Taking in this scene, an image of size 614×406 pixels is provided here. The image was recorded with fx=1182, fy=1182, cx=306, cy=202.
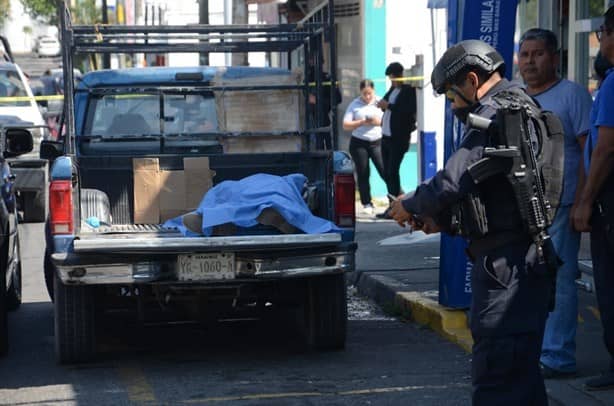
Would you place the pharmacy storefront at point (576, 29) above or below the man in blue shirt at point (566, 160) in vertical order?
above

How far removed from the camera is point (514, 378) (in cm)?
489

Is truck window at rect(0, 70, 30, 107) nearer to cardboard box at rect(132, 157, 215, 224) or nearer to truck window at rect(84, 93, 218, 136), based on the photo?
truck window at rect(84, 93, 218, 136)

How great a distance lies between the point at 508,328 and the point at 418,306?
408 centimetres

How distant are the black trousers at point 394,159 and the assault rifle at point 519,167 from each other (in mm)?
10085

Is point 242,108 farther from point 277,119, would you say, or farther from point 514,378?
point 514,378

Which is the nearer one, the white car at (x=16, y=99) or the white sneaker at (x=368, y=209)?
the white sneaker at (x=368, y=209)

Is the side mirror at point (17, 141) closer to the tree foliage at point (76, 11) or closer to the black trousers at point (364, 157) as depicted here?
the black trousers at point (364, 157)

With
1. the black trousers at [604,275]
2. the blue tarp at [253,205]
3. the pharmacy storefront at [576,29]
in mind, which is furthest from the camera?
the pharmacy storefront at [576,29]

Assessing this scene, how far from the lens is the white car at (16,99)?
56.3 ft

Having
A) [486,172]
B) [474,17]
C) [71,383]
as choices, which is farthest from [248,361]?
[486,172]

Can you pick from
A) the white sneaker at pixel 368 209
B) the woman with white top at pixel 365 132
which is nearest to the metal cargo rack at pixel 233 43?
the woman with white top at pixel 365 132

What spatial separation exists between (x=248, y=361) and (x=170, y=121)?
219cm

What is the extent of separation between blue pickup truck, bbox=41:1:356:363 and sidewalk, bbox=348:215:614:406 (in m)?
1.10

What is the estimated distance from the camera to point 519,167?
4.87 meters
